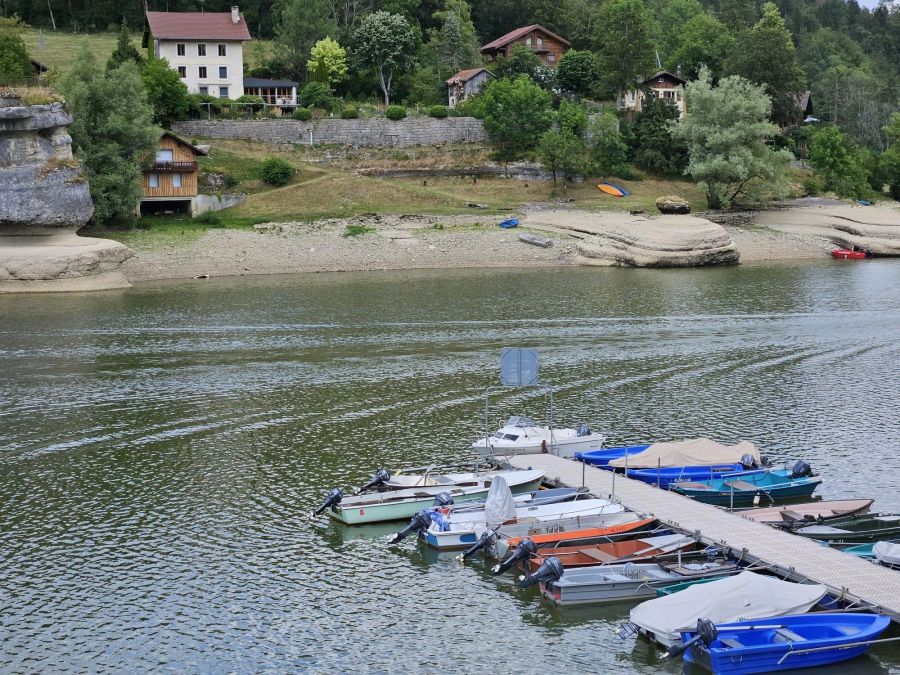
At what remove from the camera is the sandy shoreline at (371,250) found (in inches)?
3310

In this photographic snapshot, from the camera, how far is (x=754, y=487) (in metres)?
33.6

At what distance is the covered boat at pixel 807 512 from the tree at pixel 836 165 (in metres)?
84.5

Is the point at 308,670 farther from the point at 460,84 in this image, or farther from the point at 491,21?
the point at 491,21

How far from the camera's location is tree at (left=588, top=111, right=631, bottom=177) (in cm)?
10731

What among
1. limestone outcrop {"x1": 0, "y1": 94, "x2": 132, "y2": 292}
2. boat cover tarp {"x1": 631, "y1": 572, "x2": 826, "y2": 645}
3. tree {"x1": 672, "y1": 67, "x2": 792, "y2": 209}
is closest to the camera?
boat cover tarp {"x1": 631, "y1": 572, "x2": 826, "y2": 645}

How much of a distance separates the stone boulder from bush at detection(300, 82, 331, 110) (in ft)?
114

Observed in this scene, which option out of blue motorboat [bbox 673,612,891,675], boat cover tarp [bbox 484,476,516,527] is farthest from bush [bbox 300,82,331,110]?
blue motorboat [bbox 673,612,891,675]

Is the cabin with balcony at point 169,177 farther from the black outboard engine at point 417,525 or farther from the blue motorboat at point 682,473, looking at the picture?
the black outboard engine at point 417,525

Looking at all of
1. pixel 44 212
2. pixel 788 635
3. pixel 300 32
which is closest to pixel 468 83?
pixel 300 32

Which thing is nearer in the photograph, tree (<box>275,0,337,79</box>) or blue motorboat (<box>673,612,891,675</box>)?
blue motorboat (<box>673,612,891,675</box>)

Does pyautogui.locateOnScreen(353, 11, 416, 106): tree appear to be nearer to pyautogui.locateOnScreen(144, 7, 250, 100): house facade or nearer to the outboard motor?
pyautogui.locateOnScreen(144, 7, 250, 100): house facade

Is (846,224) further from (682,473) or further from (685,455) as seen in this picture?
(682,473)

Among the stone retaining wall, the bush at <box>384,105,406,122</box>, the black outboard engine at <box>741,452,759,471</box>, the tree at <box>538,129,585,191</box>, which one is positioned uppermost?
the bush at <box>384,105,406,122</box>

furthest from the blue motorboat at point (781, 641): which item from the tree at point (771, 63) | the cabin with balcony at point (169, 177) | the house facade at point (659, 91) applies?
the house facade at point (659, 91)
